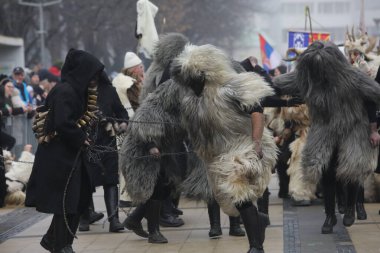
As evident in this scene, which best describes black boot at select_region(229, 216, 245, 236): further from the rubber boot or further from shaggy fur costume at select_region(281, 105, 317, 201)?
shaggy fur costume at select_region(281, 105, 317, 201)

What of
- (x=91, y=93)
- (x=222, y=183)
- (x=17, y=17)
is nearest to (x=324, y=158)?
(x=222, y=183)

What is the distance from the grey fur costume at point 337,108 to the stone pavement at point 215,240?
63cm

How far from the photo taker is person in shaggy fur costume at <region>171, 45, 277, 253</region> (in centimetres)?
843

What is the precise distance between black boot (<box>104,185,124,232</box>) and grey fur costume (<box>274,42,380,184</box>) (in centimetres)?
206

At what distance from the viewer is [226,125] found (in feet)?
28.0

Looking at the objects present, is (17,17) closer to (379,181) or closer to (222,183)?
(379,181)

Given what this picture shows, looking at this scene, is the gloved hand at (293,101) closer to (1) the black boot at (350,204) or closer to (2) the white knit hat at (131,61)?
(1) the black boot at (350,204)

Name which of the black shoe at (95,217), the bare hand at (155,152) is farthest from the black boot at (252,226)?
the black shoe at (95,217)

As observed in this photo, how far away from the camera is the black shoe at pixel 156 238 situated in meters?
9.96

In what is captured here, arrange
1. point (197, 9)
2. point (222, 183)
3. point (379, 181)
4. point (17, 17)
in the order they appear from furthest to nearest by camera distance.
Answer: point (197, 9) → point (17, 17) → point (379, 181) → point (222, 183)

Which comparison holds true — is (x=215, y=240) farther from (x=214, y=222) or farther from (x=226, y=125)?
(x=226, y=125)

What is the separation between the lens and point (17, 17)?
43.4m

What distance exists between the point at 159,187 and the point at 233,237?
2.85 feet

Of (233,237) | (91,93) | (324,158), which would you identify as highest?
(91,93)
